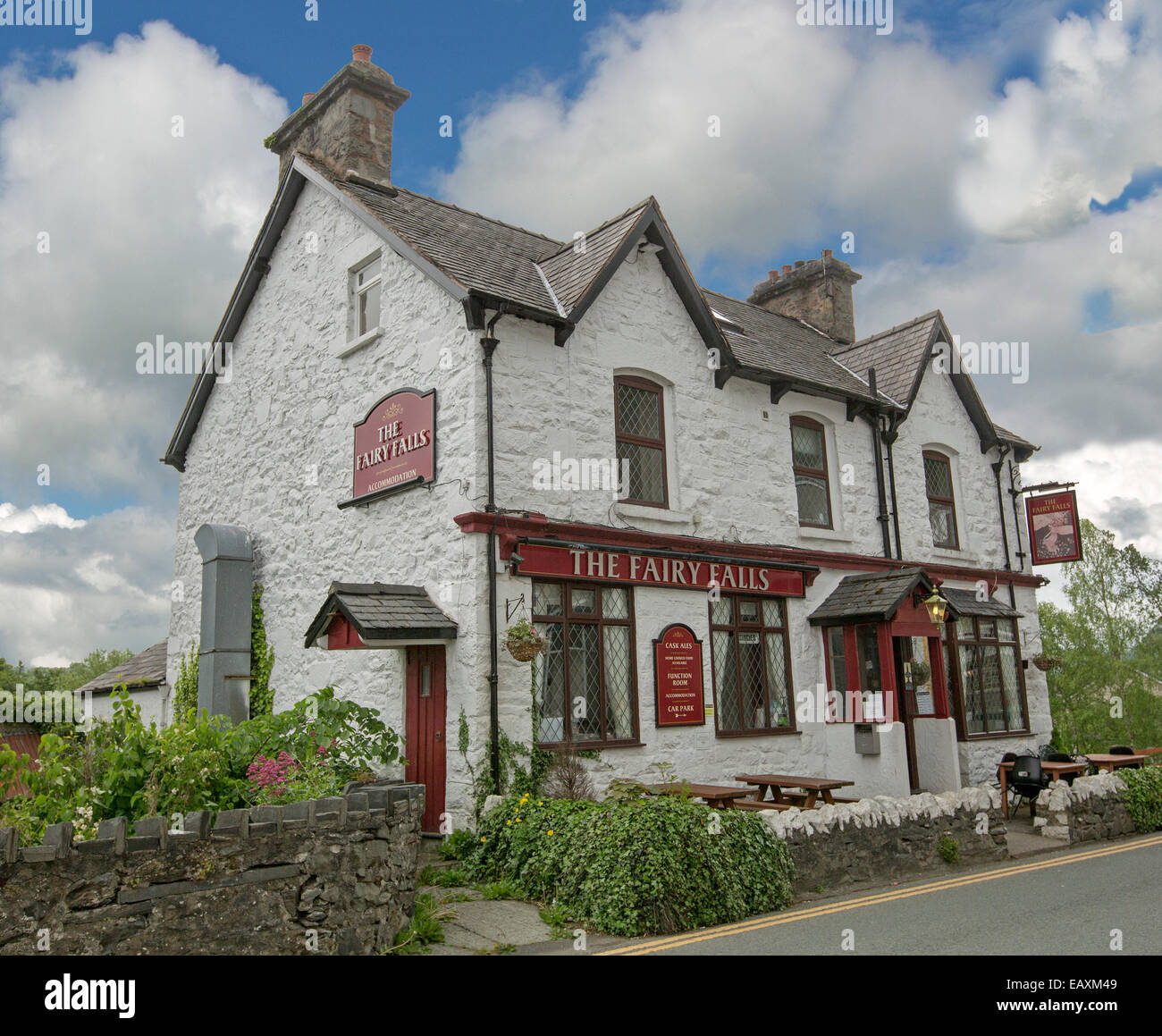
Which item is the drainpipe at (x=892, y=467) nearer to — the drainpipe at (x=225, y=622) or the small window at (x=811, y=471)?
the small window at (x=811, y=471)

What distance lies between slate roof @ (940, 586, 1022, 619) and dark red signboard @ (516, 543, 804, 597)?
145 inches

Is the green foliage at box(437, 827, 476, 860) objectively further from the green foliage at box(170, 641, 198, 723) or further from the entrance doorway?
the entrance doorway

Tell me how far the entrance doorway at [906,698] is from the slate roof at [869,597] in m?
1.06

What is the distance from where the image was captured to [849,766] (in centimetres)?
1334

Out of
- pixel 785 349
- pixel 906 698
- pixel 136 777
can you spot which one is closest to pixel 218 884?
pixel 136 777

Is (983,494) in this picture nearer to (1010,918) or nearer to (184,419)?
(1010,918)

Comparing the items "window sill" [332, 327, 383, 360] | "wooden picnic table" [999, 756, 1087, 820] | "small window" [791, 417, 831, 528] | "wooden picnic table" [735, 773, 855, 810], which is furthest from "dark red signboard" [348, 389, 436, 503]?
"wooden picnic table" [999, 756, 1087, 820]

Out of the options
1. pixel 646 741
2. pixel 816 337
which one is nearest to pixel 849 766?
pixel 646 741

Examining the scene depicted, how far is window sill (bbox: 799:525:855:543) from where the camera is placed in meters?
14.6

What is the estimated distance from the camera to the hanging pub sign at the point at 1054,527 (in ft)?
59.4

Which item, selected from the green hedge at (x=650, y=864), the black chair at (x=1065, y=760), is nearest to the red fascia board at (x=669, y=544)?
the green hedge at (x=650, y=864)

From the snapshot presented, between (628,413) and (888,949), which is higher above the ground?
(628,413)

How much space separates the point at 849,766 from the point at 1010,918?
5487mm

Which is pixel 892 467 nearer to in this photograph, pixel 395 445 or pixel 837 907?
pixel 395 445
